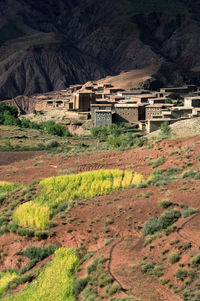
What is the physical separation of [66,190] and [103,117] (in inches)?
1937

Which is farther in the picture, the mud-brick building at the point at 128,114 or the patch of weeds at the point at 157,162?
the mud-brick building at the point at 128,114

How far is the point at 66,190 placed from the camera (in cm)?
2616

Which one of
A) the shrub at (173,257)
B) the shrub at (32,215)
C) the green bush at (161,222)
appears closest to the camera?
the shrub at (173,257)

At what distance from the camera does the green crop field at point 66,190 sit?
2277 centimetres

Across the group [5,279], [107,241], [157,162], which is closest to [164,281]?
[107,241]

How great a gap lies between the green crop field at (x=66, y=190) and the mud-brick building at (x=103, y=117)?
46440mm

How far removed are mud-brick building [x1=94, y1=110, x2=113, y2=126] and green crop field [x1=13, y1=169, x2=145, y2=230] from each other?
46440 mm

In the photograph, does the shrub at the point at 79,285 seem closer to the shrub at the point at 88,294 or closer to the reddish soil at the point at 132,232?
the shrub at the point at 88,294

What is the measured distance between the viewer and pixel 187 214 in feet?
63.5

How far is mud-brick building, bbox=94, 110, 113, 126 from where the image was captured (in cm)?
7438

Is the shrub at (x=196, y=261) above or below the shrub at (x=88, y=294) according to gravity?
above

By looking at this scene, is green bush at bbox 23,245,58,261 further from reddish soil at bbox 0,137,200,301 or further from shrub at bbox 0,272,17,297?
shrub at bbox 0,272,17,297

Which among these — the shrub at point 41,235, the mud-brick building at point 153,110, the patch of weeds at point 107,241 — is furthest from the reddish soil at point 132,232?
the mud-brick building at point 153,110

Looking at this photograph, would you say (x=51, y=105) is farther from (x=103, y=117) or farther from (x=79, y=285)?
(x=79, y=285)
